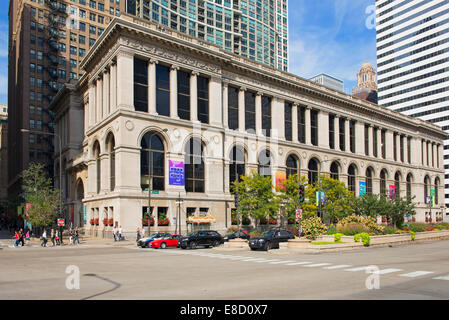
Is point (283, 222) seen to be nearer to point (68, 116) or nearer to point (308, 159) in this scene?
point (308, 159)

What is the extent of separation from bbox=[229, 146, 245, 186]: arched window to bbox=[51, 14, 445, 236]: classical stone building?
150 millimetres

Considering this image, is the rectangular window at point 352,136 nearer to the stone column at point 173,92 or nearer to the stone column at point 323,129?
the stone column at point 323,129

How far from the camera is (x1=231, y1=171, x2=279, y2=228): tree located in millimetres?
54375

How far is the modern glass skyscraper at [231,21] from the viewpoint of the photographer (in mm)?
112812

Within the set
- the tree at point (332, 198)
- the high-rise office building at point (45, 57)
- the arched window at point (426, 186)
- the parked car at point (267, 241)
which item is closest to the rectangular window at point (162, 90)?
the tree at point (332, 198)

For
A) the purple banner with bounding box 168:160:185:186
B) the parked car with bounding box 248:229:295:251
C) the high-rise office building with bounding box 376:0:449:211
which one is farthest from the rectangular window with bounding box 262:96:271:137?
the high-rise office building with bounding box 376:0:449:211

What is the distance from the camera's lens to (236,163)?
59.7 m

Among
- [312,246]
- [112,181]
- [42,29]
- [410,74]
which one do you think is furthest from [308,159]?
[410,74]

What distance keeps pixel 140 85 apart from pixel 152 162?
9560 mm

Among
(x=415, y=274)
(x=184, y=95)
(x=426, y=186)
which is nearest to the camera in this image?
Result: (x=415, y=274)

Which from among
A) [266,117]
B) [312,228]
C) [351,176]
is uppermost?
[266,117]

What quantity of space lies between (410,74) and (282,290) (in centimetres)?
14536

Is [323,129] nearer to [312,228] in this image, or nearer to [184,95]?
[184,95]

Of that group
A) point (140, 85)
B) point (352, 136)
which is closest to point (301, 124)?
point (352, 136)
